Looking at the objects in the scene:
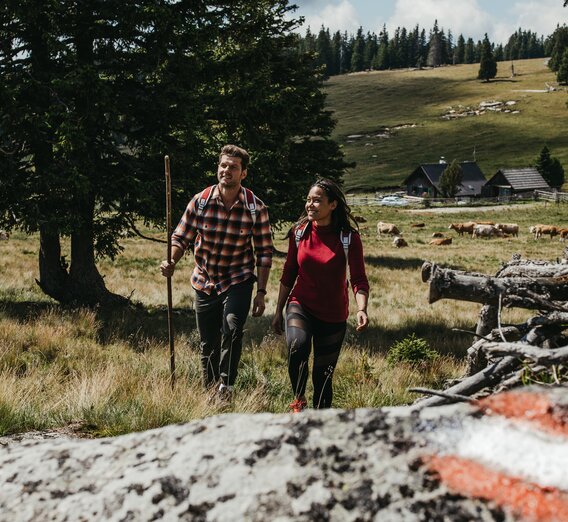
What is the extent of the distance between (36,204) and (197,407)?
707cm

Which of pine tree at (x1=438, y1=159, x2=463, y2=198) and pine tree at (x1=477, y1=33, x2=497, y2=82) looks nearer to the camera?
pine tree at (x1=438, y1=159, x2=463, y2=198)

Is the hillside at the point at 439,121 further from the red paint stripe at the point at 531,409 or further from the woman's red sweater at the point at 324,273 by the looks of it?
the red paint stripe at the point at 531,409

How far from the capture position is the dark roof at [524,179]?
243 ft

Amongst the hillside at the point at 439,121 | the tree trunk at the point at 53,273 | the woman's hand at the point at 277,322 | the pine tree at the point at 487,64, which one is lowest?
the tree trunk at the point at 53,273

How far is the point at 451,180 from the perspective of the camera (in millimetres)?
74312

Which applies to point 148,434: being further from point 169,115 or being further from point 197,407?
point 169,115

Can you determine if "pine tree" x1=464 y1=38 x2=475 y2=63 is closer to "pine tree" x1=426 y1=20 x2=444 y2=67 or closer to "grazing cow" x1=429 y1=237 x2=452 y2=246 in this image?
"pine tree" x1=426 y1=20 x2=444 y2=67

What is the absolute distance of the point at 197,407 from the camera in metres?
3.81

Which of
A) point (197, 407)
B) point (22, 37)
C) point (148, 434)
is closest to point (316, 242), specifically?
point (197, 407)

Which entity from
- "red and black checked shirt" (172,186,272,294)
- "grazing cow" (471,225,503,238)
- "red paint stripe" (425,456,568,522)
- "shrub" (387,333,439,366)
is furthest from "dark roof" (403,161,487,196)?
"red paint stripe" (425,456,568,522)

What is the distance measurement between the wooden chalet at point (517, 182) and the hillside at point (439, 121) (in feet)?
38.4

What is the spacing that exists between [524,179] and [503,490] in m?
81.6

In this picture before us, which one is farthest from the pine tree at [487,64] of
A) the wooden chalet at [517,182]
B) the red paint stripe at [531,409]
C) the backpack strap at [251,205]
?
the red paint stripe at [531,409]

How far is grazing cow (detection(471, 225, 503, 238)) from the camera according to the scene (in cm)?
3631
